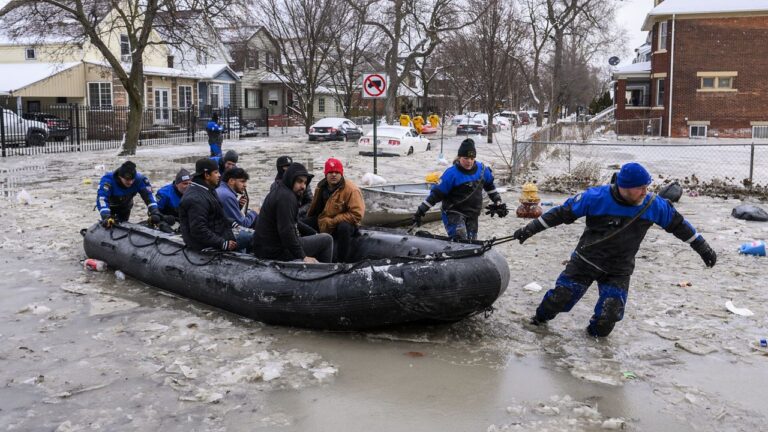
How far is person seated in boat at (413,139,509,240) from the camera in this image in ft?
26.9

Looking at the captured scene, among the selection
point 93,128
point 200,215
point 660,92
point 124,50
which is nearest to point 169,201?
point 200,215

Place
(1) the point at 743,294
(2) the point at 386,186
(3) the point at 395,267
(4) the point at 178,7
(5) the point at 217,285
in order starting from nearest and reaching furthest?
(3) the point at 395,267
(5) the point at 217,285
(1) the point at 743,294
(2) the point at 386,186
(4) the point at 178,7

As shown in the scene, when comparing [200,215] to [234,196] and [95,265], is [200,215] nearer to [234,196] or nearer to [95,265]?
[234,196]

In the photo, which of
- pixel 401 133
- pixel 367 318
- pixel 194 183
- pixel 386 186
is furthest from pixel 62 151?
pixel 367 318

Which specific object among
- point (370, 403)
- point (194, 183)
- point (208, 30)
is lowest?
point (370, 403)

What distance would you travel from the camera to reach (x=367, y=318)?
6.12 meters

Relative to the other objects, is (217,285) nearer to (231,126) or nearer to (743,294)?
(743,294)

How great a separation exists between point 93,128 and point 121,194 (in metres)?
22.7

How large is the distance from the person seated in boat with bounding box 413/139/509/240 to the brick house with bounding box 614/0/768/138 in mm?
31287

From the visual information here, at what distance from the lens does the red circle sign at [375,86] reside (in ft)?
47.1

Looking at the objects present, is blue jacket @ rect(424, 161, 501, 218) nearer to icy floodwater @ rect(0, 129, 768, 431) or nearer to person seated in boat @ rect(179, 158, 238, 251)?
icy floodwater @ rect(0, 129, 768, 431)

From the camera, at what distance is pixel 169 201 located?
9.59 metres

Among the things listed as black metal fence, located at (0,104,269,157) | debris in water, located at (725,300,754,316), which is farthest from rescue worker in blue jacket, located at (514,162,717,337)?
black metal fence, located at (0,104,269,157)

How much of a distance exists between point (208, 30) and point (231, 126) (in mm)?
13539
